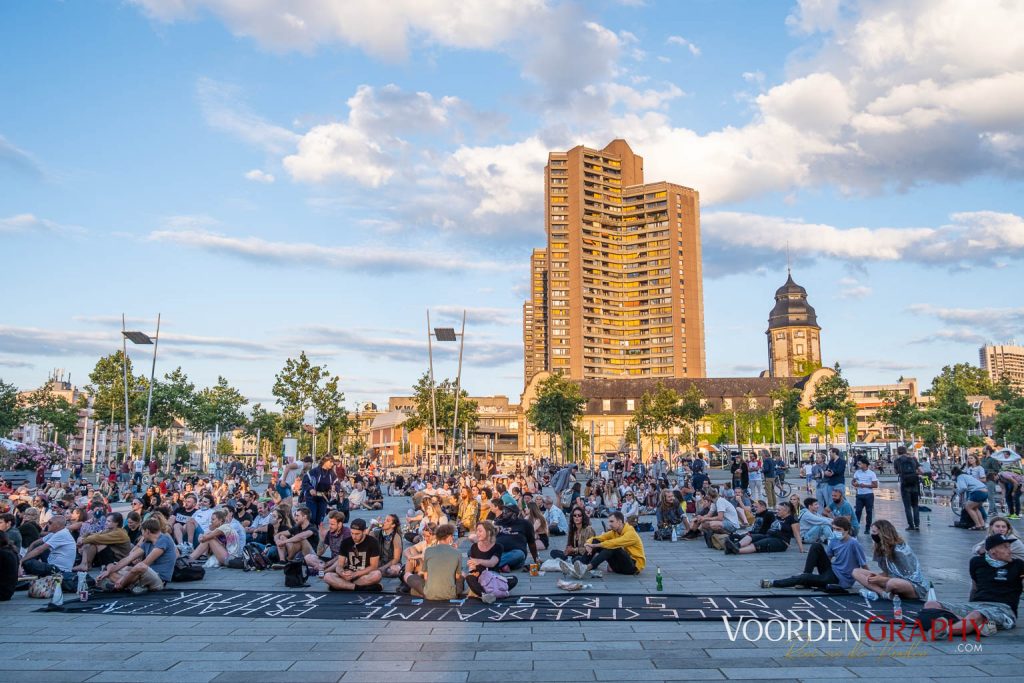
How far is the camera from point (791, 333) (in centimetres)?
14525

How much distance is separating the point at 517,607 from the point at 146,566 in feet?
17.7

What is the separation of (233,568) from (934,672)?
1094 cm

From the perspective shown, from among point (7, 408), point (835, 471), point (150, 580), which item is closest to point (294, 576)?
point (150, 580)

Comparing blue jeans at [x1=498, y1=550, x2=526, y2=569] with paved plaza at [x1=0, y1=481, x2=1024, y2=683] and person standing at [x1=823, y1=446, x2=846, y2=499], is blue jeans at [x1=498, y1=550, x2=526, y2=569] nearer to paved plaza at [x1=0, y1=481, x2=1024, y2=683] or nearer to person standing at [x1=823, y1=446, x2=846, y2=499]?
paved plaza at [x1=0, y1=481, x2=1024, y2=683]

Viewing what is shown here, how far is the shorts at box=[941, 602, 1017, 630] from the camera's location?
7417mm

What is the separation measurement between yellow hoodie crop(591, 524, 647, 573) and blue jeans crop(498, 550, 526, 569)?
1.27m

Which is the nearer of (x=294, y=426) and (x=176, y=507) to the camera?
(x=176, y=507)

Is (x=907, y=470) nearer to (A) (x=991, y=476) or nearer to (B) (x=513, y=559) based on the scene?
(A) (x=991, y=476)

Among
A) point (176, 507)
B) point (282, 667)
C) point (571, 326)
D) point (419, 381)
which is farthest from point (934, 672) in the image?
point (571, 326)

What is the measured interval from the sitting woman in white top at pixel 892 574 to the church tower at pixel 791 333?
140 m

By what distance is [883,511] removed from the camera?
2325cm

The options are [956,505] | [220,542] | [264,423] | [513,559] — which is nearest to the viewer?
[513,559]

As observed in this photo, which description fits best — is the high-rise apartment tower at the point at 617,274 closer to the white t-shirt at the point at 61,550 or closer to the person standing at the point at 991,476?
the person standing at the point at 991,476

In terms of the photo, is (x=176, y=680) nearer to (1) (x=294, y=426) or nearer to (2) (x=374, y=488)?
(2) (x=374, y=488)
